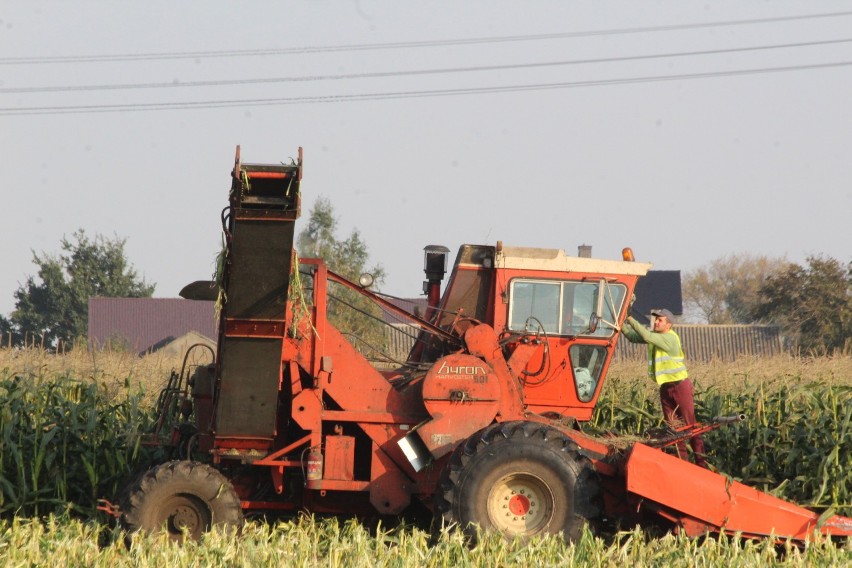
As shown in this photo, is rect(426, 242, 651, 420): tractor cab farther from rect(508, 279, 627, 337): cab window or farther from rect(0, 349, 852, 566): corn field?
rect(0, 349, 852, 566): corn field

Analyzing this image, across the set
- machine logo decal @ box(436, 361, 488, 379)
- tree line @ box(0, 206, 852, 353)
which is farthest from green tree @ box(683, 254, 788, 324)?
machine logo decal @ box(436, 361, 488, 379)

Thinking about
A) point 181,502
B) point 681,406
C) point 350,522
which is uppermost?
point 681,406

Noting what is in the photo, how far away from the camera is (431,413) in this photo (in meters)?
9.41

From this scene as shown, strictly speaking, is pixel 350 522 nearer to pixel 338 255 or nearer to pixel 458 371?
pixel 458 371

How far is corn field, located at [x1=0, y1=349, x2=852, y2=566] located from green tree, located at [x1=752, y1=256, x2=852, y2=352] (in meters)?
18.6

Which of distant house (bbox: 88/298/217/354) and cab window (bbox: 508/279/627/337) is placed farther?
distant house (bbox: 88/298/217/354)

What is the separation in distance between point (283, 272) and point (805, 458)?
574cm

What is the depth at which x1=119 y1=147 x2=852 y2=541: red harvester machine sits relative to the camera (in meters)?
8.72

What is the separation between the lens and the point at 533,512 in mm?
8992

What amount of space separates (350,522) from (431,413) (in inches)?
47.7

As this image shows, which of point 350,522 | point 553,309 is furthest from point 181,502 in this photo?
point 553,309

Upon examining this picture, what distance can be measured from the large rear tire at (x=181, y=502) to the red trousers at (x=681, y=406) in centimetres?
445

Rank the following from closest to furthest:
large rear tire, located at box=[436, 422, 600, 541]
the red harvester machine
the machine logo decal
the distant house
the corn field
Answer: the corn field
the red harvester machine
large rear tire, located at box=[436, 422, 600, 541]
the machine logo decal
the distant house

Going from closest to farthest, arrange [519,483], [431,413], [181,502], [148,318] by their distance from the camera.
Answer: [181,502] → [519,483] → [431,413] → [148,318]
